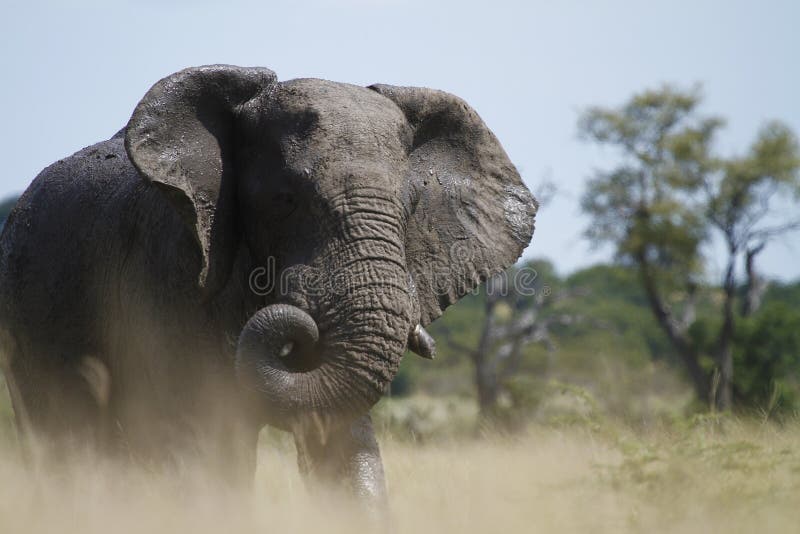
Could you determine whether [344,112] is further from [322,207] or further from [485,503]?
[485,503]

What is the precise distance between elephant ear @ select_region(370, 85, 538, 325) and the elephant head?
11mm

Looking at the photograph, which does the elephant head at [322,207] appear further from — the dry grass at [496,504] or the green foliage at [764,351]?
the green foliage at [764,351]

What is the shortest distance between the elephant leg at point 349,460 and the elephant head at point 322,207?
69 centimetres

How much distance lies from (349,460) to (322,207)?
4.52ft

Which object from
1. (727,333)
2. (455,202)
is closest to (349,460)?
(455,202)

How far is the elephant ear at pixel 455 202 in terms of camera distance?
651 cm

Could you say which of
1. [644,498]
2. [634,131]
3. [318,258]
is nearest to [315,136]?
[318,258]

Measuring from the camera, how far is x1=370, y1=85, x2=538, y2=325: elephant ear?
6512 millimetres

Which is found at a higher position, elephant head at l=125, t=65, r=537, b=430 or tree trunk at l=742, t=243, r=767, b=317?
tree trunk at l=742, t=243, r=767, b=317

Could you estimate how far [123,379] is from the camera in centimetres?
634

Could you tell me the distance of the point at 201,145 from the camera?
5988 mm

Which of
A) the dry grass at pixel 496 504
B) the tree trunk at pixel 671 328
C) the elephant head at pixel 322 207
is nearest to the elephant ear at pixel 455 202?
the elephant head at pixel 322 207

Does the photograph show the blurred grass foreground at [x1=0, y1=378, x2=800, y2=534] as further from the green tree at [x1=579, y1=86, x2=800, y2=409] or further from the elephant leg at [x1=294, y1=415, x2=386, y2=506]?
the green tree at [x1=579, y1=86, x2=800, y2=409]

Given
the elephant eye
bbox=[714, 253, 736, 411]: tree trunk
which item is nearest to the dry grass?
the elephant eye
